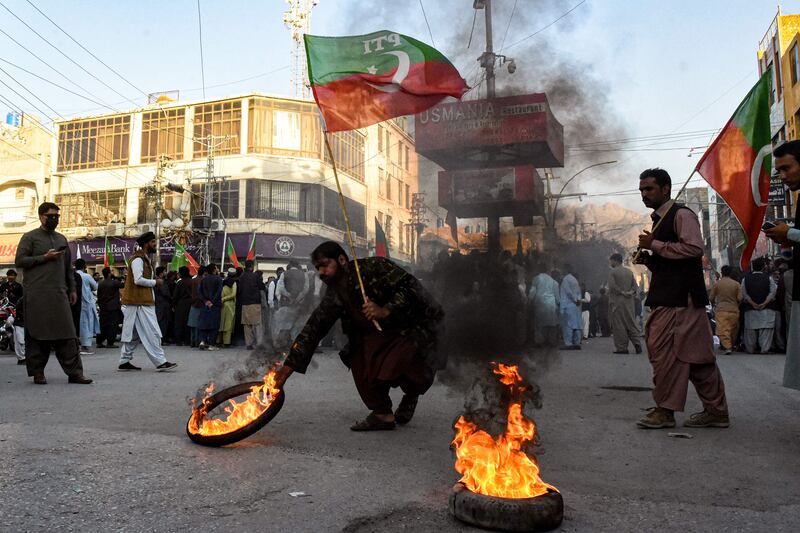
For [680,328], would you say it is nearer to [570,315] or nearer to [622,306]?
[622,306]

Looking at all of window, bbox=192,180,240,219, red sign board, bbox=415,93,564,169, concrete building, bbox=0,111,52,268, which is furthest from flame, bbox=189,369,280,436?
concrete building, bbox=0,111,52,268

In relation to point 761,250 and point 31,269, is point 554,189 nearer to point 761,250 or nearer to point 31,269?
point 31,269

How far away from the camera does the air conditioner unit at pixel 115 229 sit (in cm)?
3466

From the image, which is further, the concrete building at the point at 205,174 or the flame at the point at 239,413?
the concrete building at the point at 205,174

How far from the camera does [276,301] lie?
12930 mm

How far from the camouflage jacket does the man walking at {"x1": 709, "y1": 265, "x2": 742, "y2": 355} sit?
350 inches

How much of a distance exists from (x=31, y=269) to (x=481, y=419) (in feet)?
18.2

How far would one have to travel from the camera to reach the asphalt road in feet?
8.14

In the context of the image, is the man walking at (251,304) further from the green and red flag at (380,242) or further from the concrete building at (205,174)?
the concrete building at (205,174)

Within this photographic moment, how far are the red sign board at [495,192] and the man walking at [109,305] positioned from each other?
877 cm

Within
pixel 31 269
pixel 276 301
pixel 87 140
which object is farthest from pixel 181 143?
pixel 31 269

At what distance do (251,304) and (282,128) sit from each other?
2312 cm

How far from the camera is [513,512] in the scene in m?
2.30

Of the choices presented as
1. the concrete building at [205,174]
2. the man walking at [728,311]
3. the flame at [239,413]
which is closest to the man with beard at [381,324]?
the flame at [239,413]
